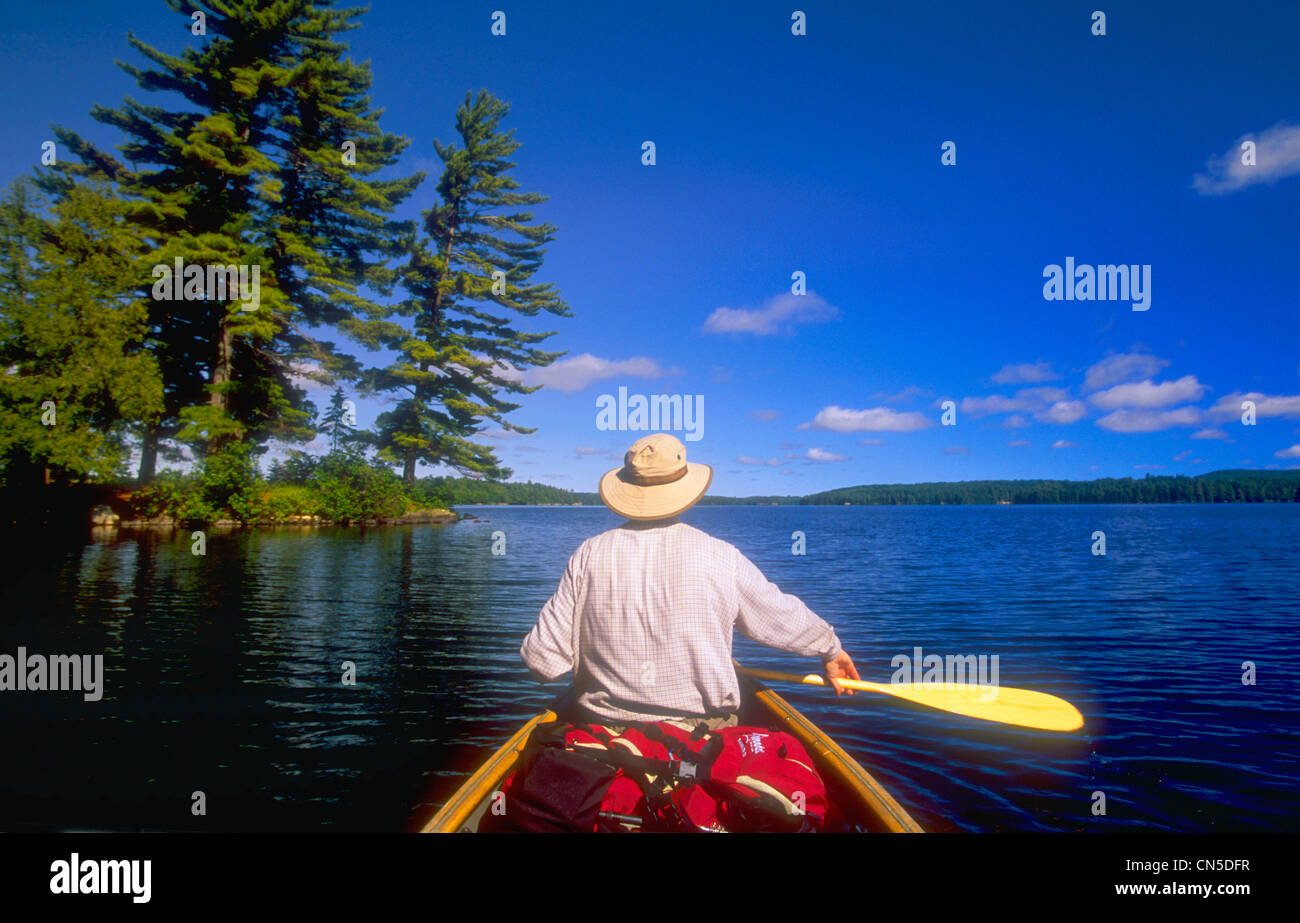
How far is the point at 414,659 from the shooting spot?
9930 millimetres

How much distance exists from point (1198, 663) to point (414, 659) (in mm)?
12062

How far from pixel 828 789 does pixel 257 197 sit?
1430 inches

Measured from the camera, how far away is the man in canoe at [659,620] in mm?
3320

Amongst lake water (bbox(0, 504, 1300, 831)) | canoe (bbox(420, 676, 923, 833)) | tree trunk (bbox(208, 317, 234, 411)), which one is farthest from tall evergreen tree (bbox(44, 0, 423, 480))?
Result: canoe (bbox(420, 676, 923, 833))

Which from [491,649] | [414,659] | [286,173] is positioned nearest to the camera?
[414,659]

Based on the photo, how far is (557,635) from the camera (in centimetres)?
353

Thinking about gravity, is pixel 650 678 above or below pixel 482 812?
above

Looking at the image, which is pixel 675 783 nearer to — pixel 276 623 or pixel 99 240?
pixel 276 623

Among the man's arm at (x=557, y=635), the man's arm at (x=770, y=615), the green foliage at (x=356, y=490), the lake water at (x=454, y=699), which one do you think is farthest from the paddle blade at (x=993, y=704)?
the green foliage at (x=356, y=490)

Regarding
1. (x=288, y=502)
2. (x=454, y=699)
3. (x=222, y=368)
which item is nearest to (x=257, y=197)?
(x=222, y=368)

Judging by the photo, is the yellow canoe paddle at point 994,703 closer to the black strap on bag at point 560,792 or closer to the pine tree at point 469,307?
the black strap on bag at point 560,792

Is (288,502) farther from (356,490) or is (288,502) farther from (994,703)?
(994,703)

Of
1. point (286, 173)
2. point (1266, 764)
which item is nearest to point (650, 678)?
point (1266, 764)

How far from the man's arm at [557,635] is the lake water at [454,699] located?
8.78 feet
